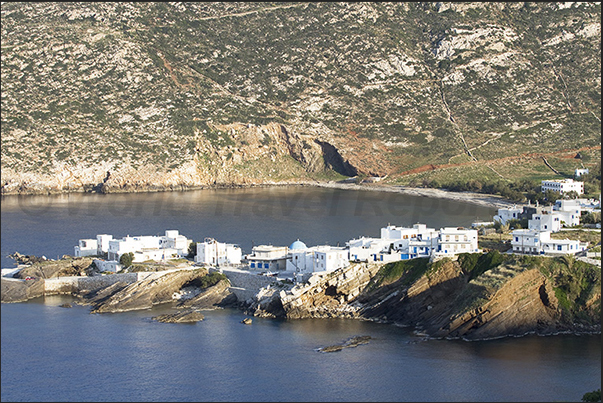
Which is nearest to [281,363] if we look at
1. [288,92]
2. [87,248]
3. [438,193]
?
[87,248]

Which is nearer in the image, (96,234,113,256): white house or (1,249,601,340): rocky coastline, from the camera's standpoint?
(1,249,601,340): rocky coastline

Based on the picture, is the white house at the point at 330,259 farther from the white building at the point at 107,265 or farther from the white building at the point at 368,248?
the white building at the point at 107,265

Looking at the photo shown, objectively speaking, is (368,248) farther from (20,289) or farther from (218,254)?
(20,289)

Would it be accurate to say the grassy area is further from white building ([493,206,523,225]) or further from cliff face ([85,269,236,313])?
cliff face ([85,269,236,313])

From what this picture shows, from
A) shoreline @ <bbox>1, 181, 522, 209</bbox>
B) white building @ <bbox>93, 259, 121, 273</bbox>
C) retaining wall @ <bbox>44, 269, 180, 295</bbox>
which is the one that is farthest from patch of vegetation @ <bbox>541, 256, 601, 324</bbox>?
shoreline @ <bbox>1, 181, 522, 209</bbox>

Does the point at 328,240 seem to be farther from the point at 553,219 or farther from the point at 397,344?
the point at 397,344

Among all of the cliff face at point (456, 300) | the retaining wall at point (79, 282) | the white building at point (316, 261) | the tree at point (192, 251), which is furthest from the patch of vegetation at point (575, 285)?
the tree at point (192, 251)

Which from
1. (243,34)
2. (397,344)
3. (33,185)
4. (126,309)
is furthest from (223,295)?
(243,34)
